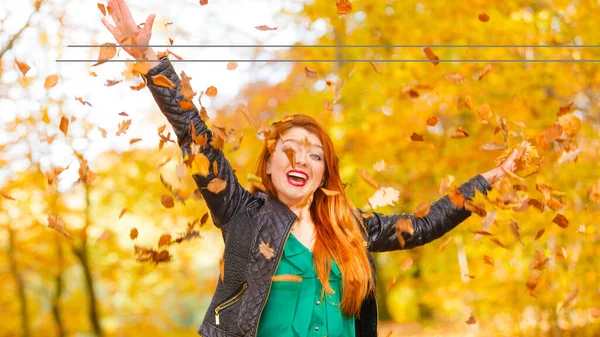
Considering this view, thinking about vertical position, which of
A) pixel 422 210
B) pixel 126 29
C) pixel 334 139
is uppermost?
pixel 334 139

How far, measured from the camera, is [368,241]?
9.62ft

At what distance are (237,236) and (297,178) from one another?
345 mm

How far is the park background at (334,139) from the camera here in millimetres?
6637

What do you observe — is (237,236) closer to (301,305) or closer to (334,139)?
(301,305)

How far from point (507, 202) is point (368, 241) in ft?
2.20

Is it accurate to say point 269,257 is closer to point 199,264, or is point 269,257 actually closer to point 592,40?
point 592,40

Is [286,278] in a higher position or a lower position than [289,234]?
lower

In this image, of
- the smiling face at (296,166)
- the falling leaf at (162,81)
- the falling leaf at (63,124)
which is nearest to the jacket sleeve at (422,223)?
the smiling face at (296,166)

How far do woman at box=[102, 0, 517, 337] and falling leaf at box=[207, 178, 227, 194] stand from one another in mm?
17

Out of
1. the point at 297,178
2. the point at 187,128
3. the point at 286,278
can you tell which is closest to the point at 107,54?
the point at 187,128

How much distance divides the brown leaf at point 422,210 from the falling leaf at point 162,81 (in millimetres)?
1146

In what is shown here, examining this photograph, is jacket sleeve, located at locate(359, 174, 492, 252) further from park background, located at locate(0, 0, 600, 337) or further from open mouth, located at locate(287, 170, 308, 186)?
park background, located at locate(0, 0, 600, 337)

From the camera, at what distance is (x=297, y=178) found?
280cm

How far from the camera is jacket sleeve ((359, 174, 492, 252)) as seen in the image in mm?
2984
